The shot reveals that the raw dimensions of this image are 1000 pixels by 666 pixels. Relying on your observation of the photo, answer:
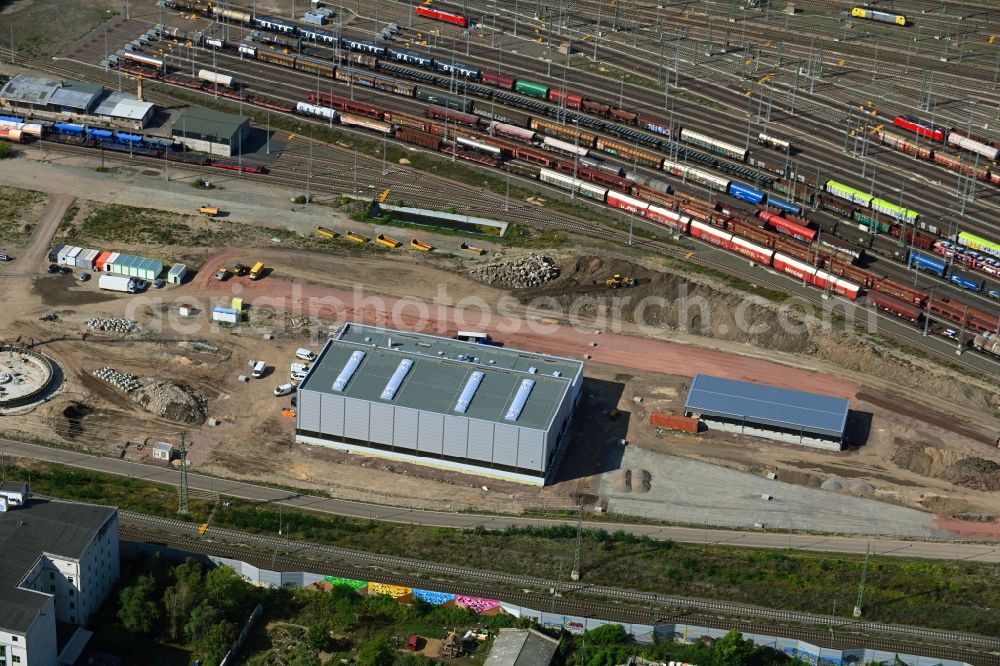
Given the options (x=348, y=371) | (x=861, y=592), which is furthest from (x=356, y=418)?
(x=861, y=592)

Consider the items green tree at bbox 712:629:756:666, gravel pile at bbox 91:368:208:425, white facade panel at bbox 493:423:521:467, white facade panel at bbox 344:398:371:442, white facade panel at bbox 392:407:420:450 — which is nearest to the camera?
green tree at bbox 712:629:756:666

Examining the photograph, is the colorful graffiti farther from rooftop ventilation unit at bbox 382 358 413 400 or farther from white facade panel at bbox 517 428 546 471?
rooftop ventilation unit at bbox 382 358 413 400

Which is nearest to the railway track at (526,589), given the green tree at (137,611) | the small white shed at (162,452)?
the green tree at (137,611)

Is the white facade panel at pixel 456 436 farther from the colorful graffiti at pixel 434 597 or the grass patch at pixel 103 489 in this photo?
the colorful graffiti at pixel 434 597

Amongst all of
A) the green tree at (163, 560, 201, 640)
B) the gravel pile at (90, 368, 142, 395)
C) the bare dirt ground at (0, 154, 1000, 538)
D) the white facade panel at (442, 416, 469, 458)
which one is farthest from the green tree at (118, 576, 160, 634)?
the gravel pile at (90, 368, 142, 395)

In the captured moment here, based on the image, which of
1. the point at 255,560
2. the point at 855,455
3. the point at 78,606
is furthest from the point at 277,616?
the point at 855,455

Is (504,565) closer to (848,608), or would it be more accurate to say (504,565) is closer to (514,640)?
(514,640)
